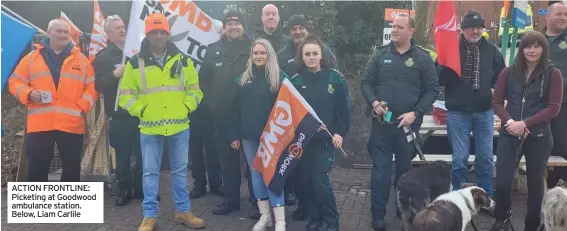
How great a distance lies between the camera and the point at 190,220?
5.00 m

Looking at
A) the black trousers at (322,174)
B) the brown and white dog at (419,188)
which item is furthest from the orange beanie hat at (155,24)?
the brown and white dog at (419,188)

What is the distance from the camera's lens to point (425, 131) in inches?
255

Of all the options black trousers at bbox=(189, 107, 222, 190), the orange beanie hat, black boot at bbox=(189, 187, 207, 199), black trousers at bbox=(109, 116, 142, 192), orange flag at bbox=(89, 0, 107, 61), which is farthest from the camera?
orange flag at bbox=(89, 0, 107, 61)

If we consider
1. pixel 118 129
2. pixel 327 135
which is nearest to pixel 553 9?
pixel 327 135

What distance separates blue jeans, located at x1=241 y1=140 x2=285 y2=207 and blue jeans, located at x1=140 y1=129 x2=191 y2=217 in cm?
62

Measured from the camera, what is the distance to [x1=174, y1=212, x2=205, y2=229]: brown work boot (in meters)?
4.99

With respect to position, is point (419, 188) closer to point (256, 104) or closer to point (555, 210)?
point (555, 210)

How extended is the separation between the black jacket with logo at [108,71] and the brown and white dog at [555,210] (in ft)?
14.1

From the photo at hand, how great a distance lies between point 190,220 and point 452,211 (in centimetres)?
253

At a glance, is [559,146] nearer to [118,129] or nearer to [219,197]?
[219,197]

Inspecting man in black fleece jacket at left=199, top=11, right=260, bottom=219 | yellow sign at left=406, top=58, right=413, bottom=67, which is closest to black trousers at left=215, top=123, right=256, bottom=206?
man in black fleece jacket at left=199, top=11, right=260, bottom=219

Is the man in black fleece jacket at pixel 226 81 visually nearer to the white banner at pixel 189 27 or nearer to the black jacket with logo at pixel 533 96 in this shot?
the white banner at pixel 189 27

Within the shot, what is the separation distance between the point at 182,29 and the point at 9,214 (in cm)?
282

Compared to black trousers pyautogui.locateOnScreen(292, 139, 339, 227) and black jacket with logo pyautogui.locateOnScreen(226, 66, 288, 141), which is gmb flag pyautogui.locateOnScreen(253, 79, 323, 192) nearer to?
black jacket with logo pyautogui.locateOnScreen(226, 66, 288, 141)
